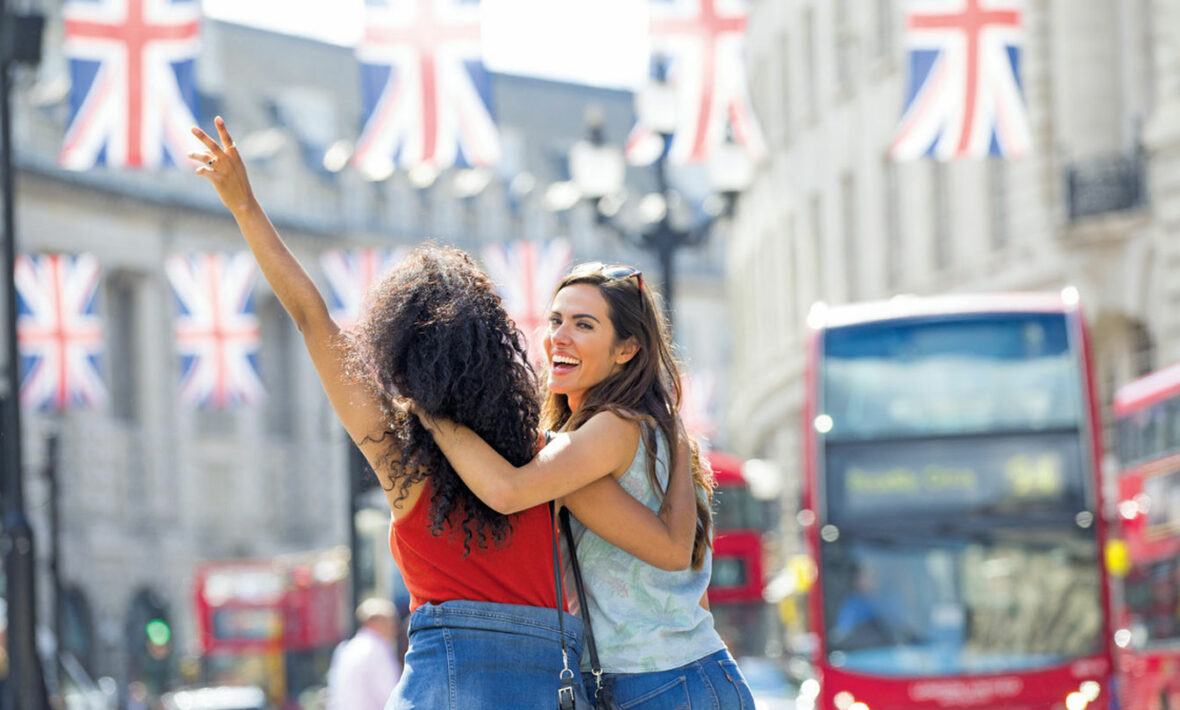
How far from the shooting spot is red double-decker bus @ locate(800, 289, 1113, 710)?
15.1 meters

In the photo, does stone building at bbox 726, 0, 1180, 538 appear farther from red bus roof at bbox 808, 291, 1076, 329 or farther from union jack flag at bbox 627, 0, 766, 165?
red bus roof at bbox 808, 291, 1076, 329

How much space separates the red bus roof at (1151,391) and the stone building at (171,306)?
110 ft

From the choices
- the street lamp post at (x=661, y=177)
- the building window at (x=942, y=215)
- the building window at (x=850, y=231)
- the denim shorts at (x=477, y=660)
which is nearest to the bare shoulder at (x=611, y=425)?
the denim shorts at (x=477, y=660)

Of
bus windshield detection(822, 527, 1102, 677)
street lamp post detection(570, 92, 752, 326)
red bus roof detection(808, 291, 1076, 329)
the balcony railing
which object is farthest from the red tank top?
the balcony railing

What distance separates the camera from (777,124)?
4484cm

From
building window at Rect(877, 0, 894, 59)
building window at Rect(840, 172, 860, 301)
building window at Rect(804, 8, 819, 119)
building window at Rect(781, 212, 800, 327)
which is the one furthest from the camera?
building window at Rect(781, 212, 800, 327)

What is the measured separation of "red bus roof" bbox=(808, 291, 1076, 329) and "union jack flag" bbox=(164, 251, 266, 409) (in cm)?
1444

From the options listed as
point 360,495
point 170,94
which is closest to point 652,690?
point 360,495

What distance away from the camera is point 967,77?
57.5 feet

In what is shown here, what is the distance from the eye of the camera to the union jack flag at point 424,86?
55.9 ft

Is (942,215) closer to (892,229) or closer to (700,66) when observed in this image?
(892,229)

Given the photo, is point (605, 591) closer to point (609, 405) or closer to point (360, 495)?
point (609, 405)

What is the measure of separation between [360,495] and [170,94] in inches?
144

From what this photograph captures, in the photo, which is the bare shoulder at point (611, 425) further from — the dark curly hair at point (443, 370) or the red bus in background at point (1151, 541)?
the red bus in background at point (1151, 541)
